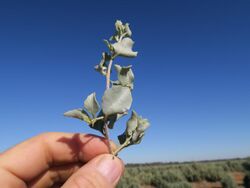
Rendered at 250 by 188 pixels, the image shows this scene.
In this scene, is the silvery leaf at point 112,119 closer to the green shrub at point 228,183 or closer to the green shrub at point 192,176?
the green shrub at point 228,183

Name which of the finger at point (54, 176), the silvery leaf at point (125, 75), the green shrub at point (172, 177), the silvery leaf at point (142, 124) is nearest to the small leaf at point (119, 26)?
the silvery leaf at point (125, 75)

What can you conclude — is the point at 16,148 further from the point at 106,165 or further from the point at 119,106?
the point at 119,106

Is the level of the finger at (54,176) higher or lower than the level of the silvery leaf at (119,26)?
lower

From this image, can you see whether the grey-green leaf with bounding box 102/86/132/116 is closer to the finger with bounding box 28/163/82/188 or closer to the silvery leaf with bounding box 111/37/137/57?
the silvery leaf with bounding box 111/37/137/57

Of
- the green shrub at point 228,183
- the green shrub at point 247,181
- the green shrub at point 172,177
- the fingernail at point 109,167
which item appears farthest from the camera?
the green shrub at point 172,177

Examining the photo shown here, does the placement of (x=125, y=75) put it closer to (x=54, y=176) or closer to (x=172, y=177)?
(x=54, y=176)

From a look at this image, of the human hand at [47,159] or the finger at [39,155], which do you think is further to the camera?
the finger at [39,155]

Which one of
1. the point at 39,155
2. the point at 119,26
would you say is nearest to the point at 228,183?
the point at 39,155

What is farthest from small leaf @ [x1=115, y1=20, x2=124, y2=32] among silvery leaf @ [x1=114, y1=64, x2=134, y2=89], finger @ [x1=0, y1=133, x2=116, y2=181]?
finger @ [x1=0, y1=133, x2=116, y2=181]

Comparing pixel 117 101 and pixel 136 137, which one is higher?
pixel 117 101
